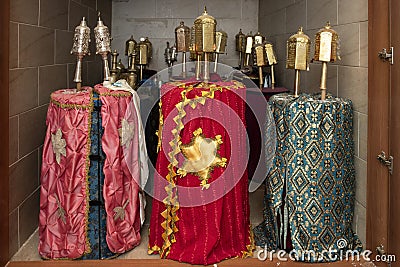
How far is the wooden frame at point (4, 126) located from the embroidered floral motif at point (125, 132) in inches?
25.1

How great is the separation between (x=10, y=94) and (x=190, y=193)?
1192 mm

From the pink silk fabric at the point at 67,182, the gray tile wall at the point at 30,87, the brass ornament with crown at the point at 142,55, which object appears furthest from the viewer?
the brass ornament with crown at the point at 142,55

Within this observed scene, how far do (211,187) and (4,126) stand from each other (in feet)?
3.99

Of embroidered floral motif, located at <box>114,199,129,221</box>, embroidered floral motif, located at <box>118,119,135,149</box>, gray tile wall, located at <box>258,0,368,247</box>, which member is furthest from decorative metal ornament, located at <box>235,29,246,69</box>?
embroidered floral motif, located at <box>114,199,129,221</box>

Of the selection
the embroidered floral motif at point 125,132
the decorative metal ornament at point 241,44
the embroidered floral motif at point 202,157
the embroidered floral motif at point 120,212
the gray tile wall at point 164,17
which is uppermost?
the gray tile wall at point 164,17

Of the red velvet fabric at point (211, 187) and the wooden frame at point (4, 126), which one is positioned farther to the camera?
the red velvet fabric at point (211, 187)

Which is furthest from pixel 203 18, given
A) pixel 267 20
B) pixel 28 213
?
pixel 267 20

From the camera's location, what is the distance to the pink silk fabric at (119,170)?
108 inches

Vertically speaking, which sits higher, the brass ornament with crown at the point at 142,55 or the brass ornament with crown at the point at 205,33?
the brass ornament with crown at the point at 142,55

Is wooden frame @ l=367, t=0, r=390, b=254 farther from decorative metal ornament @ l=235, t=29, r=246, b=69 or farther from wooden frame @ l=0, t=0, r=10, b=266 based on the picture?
decorative metal ornament @ l=235, t=29, r=246, b=69

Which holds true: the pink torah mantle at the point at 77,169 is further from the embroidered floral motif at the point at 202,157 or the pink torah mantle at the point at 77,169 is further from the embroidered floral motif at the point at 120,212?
the embroidered floral motif at the point at 202,157

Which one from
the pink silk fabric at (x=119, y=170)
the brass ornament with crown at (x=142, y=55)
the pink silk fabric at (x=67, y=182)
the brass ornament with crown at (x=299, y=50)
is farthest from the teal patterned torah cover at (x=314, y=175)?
the brass ornament with crown at (x=142, y=55)

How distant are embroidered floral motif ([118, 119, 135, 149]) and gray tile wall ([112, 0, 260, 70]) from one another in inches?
124

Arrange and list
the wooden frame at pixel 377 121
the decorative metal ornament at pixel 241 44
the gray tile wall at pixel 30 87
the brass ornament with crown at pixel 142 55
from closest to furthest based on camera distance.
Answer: the wooden frame at pixel 377 121
the gray tile wall at pixel 30 87
the brass ornament with crown at pixel 142 55
the decorative metal ornament at pixel 241 44
